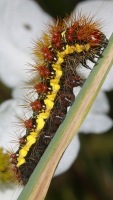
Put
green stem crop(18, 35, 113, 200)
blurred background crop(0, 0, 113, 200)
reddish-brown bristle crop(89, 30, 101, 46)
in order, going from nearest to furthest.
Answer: green stem crop(18, 35, 113, 200), reddish-brown bristle crop(89, 30, 101, 46), blurred background crop(0, 0, 113, 200)

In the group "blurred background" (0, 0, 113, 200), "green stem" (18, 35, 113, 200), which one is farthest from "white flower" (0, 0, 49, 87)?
"green stem" (18, 35, 113, 200)

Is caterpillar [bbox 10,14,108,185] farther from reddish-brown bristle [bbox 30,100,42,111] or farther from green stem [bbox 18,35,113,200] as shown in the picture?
green stem [bbox 18,35,113,200]

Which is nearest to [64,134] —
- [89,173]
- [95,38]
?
[95,38]

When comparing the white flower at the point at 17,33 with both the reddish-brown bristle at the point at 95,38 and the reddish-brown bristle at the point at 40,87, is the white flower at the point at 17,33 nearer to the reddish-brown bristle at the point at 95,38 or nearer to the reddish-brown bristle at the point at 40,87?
the reddish-brown bristle at the point at 40,87

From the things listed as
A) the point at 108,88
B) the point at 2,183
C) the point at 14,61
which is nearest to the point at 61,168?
the point at 2,183

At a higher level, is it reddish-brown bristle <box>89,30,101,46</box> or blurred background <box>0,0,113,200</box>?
reddish-brown bristle <box>89,30,101,46</box>

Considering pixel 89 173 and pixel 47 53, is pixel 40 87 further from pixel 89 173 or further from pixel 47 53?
pixel 89 173

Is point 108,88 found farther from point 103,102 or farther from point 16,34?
point 16,34

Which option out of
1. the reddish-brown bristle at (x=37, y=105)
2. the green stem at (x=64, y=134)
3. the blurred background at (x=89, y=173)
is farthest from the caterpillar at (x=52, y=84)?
the blurred background at (x=89, y=173)
